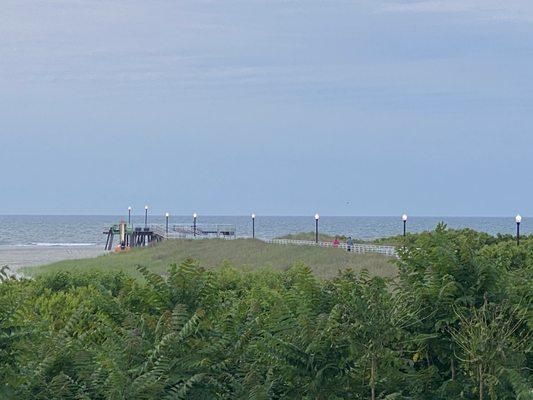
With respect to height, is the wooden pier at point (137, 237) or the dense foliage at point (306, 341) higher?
the wooden pier at point (137, 237)

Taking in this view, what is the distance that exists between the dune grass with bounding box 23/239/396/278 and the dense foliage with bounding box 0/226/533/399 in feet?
128

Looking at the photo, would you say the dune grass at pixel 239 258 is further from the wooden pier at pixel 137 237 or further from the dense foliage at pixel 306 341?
the dense foliage at pixel 306 341

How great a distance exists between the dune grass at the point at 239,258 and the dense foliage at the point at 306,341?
39086 mm

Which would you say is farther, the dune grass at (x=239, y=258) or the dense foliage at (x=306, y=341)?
the dune grass at (x=239, y=258)

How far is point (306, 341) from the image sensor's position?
845 centimetres

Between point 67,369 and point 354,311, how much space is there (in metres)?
2.73

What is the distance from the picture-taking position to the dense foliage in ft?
25.8

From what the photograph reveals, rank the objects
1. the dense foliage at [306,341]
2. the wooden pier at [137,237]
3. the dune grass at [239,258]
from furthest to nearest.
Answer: the wooden pier at [137,237], the dune grass at [239,258], the dense foliage at [306,341]

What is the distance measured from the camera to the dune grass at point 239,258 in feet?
185

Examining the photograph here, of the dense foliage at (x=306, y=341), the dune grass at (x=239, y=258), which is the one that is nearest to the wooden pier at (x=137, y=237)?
the dune grass at (x=239, y=258)

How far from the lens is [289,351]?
840 centimetres

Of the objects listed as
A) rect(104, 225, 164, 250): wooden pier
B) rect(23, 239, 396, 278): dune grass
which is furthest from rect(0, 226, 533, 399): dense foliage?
rect(104, 225, 164, 250): wooden pier

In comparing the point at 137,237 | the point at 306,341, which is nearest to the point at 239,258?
the point at 137,237

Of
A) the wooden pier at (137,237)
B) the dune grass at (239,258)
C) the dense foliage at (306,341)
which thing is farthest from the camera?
the wooden pier at (137,237)
